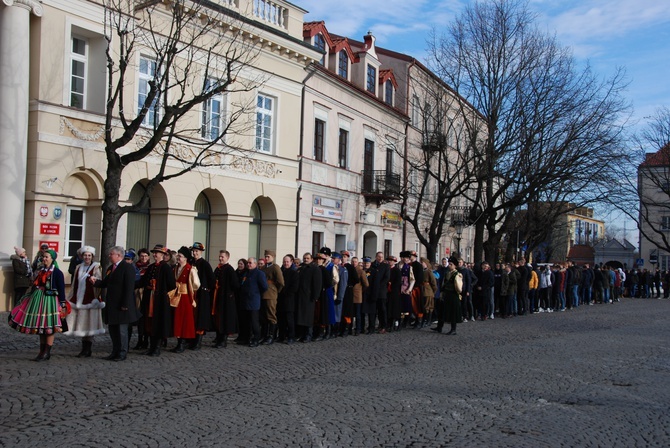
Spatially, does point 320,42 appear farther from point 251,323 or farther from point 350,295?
point 251,323

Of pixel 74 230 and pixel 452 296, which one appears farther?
pixel 74 230

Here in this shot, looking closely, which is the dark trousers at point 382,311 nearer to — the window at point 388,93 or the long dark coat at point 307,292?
the long dark coat at point 307,292

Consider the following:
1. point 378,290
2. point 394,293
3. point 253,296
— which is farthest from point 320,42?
point 253,296

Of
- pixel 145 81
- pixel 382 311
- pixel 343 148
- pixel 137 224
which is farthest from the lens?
pixel 343 148

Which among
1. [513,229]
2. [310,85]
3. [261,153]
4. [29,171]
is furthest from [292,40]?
[513,229]

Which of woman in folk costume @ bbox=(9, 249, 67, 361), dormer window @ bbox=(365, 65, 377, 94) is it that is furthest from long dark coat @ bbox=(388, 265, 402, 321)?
dormer window @ bbox=(365, 65, 377, 94)

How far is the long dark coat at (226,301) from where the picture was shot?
1278 cm

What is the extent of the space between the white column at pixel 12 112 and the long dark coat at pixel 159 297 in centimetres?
666

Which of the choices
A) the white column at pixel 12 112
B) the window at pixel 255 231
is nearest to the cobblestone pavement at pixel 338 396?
the white column at pixel 12 112

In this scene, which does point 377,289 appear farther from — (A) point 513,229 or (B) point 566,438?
(A) point 513,229

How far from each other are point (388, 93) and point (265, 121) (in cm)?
1235

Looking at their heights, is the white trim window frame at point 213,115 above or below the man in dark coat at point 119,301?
above

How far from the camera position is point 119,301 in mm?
10648

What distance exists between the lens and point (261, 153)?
24.4 meters
